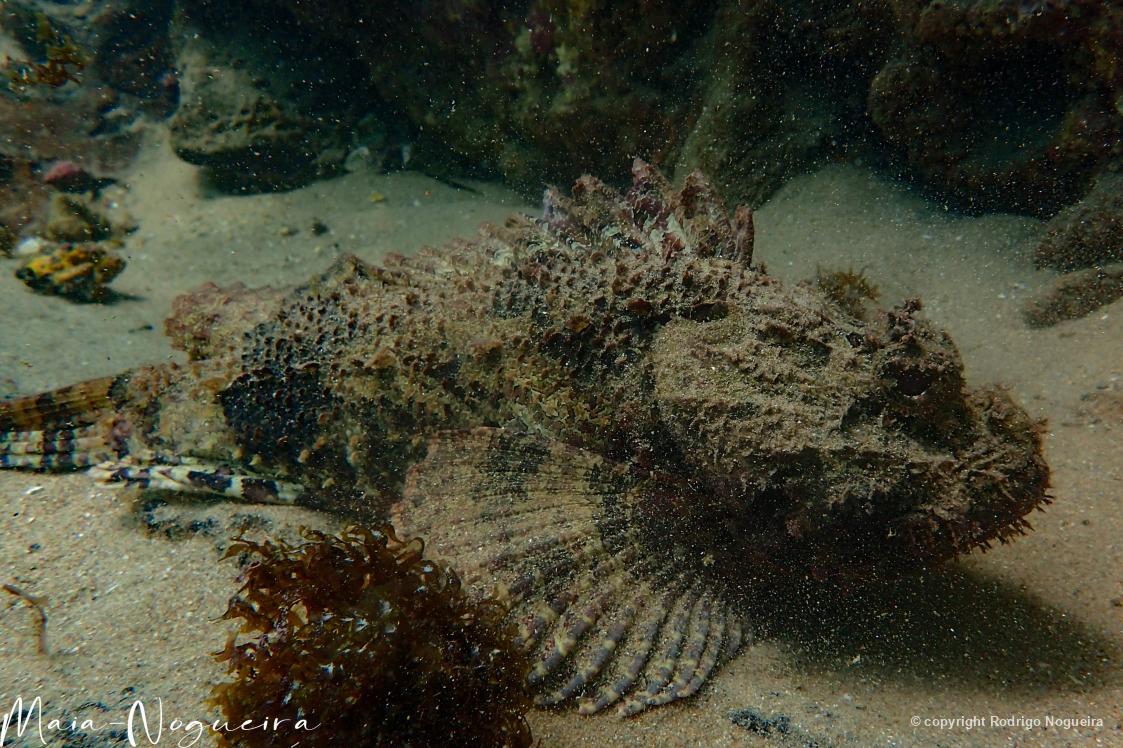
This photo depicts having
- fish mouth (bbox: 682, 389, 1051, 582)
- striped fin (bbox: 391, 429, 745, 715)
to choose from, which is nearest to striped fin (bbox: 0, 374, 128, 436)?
striped fin (bbox: 391, 429, 745, 715)

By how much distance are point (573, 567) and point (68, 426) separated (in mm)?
3968

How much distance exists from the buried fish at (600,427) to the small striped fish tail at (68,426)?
16 mm

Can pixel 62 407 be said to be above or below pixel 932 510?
below

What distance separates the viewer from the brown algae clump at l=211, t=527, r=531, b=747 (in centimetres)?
219

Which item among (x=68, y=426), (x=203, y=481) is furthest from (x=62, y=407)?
(x=203, y=481)

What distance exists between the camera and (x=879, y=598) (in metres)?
2.99

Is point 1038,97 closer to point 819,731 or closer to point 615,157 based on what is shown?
point 615,157

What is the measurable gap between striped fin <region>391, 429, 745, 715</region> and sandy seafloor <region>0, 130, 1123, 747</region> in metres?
0.15

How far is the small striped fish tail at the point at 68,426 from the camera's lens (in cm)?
413
